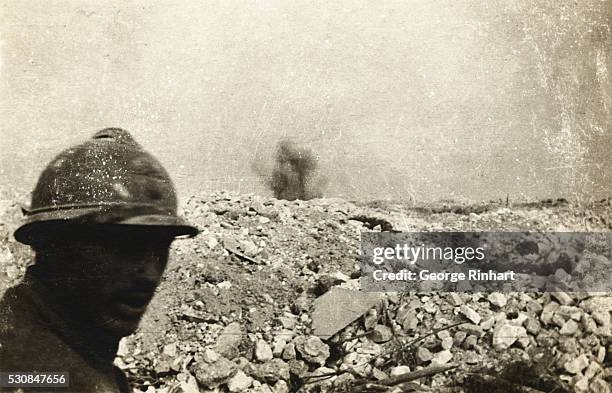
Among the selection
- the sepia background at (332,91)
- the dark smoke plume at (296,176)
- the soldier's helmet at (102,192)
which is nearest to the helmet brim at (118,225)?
the soldier's helmet at (102,192)

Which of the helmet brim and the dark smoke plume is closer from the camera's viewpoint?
the helmet brim

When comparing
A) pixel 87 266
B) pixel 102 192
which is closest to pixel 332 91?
pixel 102 192

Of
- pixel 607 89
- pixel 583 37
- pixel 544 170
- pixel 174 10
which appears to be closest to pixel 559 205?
pixel 544 170

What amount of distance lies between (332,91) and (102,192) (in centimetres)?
136

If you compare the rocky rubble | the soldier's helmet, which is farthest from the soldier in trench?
the rocky rubble

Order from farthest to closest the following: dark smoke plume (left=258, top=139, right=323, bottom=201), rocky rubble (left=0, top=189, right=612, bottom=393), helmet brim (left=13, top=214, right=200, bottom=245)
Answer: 1. dark smoke plume (left=258, top=139, right=323, bottom=201)
2. rocky rubble (left=0, top=189, right=612, bottom=393)
3. helmet brim (left=13, top=214, right=200, bottom=245)

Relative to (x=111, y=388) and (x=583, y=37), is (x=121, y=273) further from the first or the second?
(x=583, y=37)

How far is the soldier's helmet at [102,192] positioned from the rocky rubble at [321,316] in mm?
154

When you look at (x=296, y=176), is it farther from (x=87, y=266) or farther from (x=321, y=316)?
(x=87, y=266)

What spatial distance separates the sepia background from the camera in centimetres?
305

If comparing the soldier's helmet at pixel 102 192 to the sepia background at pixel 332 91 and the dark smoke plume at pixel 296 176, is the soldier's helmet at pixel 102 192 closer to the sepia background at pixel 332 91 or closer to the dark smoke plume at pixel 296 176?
the sepia background at pixel 332 91

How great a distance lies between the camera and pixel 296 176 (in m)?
3.11

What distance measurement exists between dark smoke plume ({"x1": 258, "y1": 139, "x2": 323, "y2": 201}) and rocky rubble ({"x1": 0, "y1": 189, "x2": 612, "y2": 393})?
2.5 inches

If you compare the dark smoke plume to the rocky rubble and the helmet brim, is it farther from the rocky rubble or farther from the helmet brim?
the helmet brim
